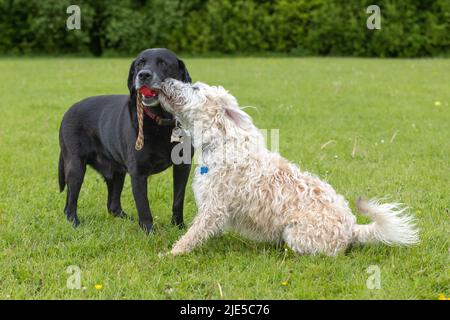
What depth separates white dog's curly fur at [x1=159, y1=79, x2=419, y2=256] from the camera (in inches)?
175

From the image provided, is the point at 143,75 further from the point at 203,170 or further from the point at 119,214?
the point at 119,214

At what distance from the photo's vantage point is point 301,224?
4.48 metres

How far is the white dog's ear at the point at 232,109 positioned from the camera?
443cm

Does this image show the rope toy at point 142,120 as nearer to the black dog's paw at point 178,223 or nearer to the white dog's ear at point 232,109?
the white dog's ear at point 232,109

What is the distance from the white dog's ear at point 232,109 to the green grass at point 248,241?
1041 millimetres

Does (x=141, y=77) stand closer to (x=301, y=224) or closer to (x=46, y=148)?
(x=301, y=224)

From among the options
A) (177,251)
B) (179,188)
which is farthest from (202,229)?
(179,188)

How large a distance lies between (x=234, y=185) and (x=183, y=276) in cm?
83

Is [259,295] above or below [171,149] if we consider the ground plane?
below

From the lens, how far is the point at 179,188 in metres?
5.44

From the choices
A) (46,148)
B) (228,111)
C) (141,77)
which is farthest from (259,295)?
(46,148)

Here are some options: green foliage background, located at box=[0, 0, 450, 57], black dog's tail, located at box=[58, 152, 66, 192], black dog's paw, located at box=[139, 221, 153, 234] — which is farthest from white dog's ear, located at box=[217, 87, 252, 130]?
green foliage background, located at box=[0, 0, 450, 57]

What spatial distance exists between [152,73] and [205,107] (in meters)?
0.77

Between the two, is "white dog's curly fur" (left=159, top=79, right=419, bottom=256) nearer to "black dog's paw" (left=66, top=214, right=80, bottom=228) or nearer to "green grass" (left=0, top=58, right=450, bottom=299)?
"green grass" (left=0, top=58, right=450, bottom=299)
